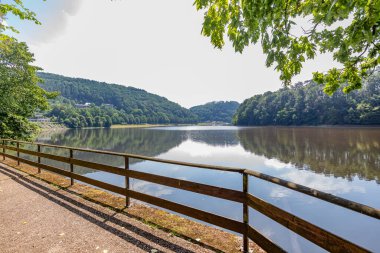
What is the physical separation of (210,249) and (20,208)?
5555 mm

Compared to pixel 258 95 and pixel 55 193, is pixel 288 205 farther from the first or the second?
pixel 258 95

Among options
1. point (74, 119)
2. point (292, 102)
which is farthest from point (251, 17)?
point (74, 119)

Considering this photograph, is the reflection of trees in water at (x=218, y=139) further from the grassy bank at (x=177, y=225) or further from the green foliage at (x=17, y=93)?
the grassy bank at (x=177, y=225)

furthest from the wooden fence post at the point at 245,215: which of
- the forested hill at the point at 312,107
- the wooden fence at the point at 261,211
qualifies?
the forested hill at the point at 312,107

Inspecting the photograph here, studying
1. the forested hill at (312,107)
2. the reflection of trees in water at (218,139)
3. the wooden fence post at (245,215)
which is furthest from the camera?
the forested hill at (312,107)

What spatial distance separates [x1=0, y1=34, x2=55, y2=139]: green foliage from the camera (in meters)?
20.1

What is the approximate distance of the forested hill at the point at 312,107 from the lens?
8812cm

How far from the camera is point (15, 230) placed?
5348 millimetres

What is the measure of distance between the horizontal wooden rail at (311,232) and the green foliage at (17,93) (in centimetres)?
2299

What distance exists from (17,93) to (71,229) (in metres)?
20.1

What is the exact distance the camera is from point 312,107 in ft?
363

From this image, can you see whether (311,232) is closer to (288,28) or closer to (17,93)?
(288,28)

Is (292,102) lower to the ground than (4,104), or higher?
higher

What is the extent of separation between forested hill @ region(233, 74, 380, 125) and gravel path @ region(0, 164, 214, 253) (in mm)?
98250
